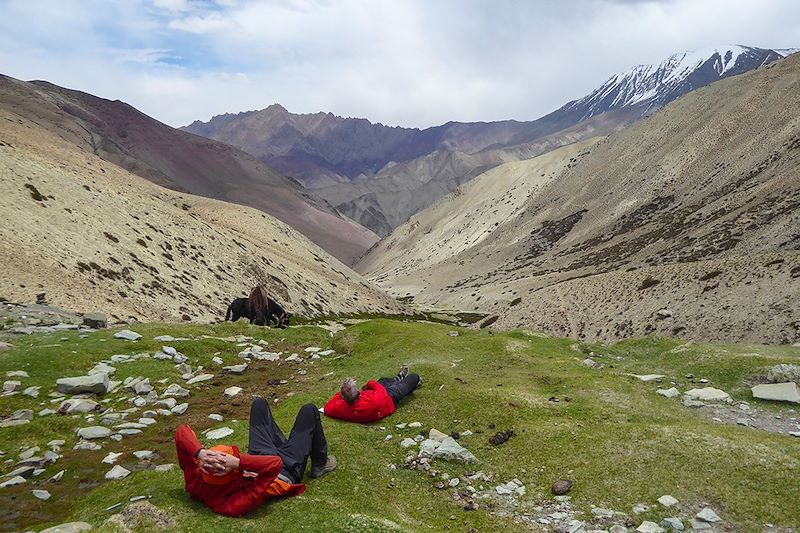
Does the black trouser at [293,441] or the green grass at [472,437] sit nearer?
the green grass at [472,437]

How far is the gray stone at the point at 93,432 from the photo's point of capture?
14422mm

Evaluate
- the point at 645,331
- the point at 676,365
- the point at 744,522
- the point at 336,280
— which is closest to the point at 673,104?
the point at 336,280

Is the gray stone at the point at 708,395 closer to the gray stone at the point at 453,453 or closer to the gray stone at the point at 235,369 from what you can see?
the gray stone at the point at 453,453

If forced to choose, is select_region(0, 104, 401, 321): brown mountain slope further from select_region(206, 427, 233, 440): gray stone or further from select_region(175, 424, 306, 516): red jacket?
select_region(175, 424, 306, 516): red jacket

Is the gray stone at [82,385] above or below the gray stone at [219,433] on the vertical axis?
above

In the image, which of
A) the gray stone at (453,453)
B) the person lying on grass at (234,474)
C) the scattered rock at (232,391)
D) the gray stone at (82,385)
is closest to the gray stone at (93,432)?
the gray stone at (82,385)

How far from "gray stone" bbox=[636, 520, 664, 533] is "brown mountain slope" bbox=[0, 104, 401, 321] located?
112ft

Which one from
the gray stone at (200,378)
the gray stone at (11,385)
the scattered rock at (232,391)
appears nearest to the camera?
the gray stone at (11,385)

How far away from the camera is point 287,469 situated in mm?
11164

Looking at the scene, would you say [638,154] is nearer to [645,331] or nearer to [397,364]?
[645,331]

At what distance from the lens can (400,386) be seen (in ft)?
55.1

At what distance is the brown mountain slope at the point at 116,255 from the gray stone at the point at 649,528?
34.2 m

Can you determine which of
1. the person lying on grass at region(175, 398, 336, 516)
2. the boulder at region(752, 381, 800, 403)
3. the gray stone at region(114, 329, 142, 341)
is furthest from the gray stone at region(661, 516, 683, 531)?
the gray stone at region(114, 329, 142, 341)

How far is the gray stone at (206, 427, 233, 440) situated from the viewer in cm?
1447
